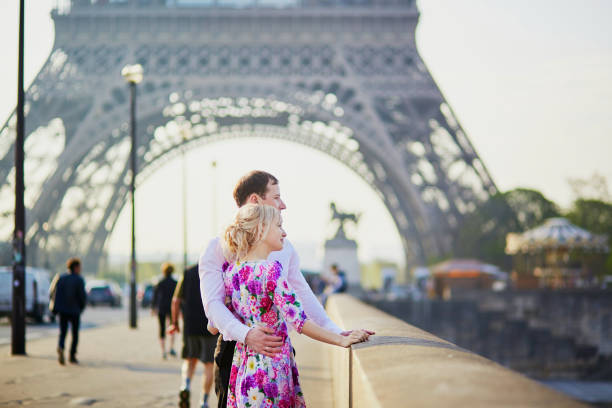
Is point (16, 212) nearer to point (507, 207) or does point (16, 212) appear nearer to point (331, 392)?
point (331, 392)

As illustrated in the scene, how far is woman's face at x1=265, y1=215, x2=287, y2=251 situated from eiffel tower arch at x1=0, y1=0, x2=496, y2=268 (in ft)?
134

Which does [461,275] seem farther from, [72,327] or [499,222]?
[72,327]

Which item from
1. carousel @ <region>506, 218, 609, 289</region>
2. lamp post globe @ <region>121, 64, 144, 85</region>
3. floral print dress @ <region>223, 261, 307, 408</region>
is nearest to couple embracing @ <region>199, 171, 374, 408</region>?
floral print dress @ <region>223, 261, 307, 408</region>

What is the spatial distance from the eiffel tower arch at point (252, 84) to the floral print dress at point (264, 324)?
40985 millimetres

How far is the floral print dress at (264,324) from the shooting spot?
13.4 feet

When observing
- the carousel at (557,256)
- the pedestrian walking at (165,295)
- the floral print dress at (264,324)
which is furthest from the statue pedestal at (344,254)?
the floral print dress at (264,324)

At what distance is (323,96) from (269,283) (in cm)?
4440

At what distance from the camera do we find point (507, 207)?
47.9 m

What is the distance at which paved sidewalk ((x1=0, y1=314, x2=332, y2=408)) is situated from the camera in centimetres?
901

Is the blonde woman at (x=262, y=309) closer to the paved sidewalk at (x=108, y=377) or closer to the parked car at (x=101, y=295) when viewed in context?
the paved sidewalk at (x=108, y=377)

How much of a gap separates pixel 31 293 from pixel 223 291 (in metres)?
22.4

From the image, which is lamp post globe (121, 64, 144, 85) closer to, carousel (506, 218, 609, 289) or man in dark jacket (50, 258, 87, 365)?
man in dark jacket (50, 258, 87, 365)

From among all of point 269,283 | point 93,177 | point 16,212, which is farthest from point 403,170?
Answer: point 269,283

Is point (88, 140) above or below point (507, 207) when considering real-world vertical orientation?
above
